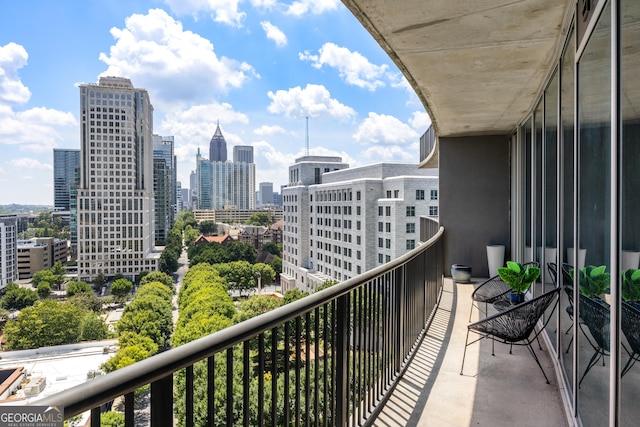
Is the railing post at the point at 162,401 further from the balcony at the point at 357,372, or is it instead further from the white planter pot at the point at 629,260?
the white planter pot at the point at 629,260

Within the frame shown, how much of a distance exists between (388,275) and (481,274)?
5.79 meters

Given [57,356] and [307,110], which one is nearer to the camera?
[57,356]

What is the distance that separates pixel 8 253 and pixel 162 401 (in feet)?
252

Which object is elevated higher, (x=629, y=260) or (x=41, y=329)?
(x=629, y=260)

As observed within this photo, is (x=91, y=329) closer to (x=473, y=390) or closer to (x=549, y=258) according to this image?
(x=473, y=390)

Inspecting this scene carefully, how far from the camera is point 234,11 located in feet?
170

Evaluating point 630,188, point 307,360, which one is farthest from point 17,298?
point 630,188

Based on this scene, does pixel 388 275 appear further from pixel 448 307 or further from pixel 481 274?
pixel 481 274

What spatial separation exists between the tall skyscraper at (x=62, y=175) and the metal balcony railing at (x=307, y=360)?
5716 inches

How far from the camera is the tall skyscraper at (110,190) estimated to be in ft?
223

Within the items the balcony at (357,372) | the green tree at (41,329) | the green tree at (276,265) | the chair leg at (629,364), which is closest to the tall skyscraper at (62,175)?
the green tree at (276,265)

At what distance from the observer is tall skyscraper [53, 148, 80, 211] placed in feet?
412

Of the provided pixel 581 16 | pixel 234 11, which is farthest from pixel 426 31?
pixel 234 11

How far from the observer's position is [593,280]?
214 centimetres
